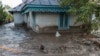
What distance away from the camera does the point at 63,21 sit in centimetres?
1852

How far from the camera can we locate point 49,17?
18547mm

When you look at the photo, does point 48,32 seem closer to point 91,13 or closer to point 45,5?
point 45,5

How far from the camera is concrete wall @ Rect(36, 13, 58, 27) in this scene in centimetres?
1838

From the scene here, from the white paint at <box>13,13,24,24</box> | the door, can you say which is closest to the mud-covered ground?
the door

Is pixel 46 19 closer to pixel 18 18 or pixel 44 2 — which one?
pixel 44 2

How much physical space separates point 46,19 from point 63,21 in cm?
168

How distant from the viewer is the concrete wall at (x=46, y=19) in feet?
60.3

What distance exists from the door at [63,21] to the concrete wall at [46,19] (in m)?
0.42

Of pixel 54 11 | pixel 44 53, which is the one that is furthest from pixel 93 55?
pixel 54 11

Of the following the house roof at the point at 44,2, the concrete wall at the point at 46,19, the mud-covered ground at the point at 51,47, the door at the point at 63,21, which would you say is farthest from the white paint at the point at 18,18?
the mud-covered ground at the point at 51,47

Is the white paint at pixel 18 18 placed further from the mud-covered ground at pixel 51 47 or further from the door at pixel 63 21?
the mud-covered ground at pixel 51 47

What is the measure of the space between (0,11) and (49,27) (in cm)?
1746

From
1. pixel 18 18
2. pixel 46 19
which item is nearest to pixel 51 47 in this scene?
pixel 46 19

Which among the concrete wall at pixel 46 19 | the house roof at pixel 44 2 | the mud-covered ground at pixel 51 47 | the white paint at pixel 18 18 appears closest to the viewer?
the mud-covered ground at pixel 51 47
